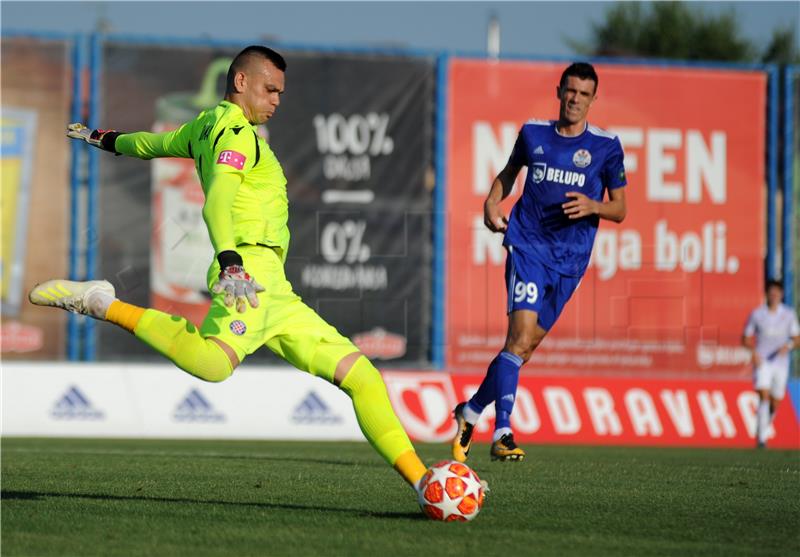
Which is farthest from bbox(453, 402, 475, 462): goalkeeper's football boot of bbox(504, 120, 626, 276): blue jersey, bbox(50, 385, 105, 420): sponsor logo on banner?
bbox(50, 385, 105, 420): sponsor logo on banner

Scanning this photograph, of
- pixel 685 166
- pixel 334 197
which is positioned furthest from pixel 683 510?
pixel 685 166

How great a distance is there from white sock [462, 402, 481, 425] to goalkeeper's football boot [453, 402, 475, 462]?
0.02 metres

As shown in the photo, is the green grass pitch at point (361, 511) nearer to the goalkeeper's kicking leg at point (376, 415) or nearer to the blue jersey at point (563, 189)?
the goalkeeper's kicking leg at point (376, 415)

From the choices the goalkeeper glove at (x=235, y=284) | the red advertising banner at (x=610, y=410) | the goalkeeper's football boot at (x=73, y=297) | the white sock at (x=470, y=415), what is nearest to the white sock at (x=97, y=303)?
the goalkeeper's football boot at (x=73, y=297)

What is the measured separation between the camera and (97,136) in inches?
331

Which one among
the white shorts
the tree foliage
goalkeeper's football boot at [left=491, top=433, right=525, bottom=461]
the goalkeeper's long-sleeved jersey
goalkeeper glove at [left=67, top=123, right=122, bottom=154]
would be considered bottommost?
the white shorts

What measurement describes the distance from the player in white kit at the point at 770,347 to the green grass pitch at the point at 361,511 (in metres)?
9.28

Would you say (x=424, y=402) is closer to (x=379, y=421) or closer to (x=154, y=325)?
(x=379, y=421)

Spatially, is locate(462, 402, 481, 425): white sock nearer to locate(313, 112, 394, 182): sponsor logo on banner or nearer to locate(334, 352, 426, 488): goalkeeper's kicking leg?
locate(334, 352, 426, 488): goalkeeper's kicking leg

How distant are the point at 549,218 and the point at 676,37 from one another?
160ft

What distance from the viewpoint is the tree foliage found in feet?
182

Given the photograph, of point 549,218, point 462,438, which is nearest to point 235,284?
point 462,438

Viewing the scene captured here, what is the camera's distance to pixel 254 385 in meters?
20.1

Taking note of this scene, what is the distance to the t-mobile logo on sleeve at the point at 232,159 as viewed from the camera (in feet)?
23.4
